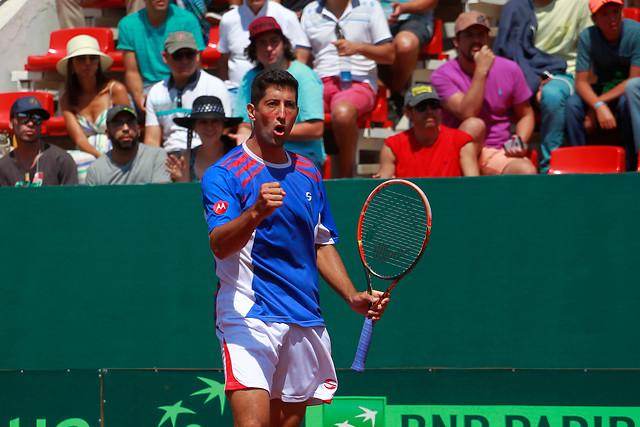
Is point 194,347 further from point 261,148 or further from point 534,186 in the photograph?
point 534,186

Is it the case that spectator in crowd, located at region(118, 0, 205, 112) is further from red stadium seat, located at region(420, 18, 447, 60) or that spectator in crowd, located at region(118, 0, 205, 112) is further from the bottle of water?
red stadium seat, located at region(420, 18, 447, 60)

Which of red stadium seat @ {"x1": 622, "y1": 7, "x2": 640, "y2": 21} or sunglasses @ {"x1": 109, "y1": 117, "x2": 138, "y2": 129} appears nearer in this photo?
sunglasses @ {"x1": 109, "y1": 117, "x2": 138, "y2": 129}

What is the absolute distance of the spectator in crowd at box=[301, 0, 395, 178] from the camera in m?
6.86

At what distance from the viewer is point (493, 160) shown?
21.1ft

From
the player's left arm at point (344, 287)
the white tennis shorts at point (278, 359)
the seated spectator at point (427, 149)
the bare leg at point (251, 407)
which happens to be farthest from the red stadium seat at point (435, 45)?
the bare leg at point (251, 407)

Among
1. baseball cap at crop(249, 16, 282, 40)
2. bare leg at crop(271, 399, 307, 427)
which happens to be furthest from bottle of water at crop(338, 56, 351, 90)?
bare leg at crop(271, 399, 307, 427)

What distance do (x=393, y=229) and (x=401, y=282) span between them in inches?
27.7

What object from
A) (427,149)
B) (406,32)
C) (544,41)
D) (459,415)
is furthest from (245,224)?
(544,41)

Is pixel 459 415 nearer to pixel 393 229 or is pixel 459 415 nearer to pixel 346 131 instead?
pixel 393 229

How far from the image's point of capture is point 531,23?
7234 millimetres

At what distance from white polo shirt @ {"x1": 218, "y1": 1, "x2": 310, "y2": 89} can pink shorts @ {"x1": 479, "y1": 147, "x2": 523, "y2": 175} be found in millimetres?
1794

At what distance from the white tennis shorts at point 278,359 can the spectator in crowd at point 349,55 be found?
3106mm

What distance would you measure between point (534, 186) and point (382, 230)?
1.15 meters

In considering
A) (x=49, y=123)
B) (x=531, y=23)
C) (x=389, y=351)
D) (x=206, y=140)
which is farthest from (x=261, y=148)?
(x=49, y=123)
